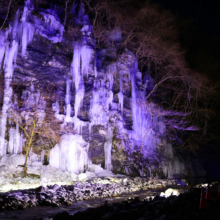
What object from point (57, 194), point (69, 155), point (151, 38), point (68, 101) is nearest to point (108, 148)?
point (69, 155)

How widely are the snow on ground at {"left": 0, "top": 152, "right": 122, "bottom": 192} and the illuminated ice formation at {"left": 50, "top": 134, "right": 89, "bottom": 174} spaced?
46cm

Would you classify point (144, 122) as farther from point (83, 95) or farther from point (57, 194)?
point (57, 194)

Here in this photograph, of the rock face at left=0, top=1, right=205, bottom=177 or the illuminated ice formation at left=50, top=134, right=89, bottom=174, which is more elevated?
the rock face at left=0, top=1, right=205, bottom=177

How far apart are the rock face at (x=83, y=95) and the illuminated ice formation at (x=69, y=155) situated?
1.11 feet

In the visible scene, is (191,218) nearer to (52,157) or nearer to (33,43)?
(52,157)

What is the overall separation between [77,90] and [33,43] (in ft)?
13.5

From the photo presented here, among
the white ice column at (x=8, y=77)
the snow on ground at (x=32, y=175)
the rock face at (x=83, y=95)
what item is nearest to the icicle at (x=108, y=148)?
the rock face at (x=83, y=95)

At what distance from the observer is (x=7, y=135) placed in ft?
39.0

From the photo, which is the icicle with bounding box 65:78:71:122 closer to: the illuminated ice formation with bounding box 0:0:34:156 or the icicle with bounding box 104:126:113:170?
the icicle with bounding box 104:126:113:170

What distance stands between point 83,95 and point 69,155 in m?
3.99

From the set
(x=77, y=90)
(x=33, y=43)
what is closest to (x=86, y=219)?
(x=77, y=90)

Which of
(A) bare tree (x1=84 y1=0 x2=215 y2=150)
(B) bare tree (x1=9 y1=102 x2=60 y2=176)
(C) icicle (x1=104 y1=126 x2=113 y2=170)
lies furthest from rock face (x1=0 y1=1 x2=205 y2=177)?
(A) bare tree (x1=84 y1=0 x2=215 y2=150)

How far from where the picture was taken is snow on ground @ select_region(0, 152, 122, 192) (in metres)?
8.95

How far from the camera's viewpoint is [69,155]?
12562mm
